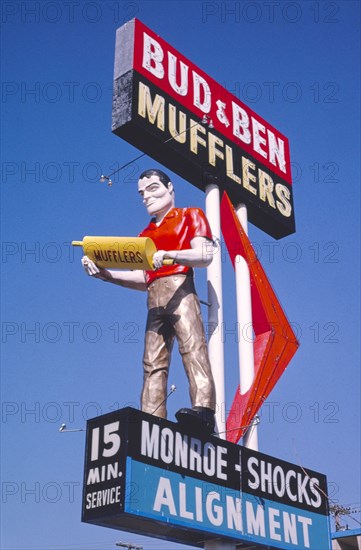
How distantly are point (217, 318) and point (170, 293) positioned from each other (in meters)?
1.04

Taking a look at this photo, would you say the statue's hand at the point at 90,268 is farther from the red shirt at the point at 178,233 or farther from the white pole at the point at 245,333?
the white pole at the point at 245,333

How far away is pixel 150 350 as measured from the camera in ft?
32.6

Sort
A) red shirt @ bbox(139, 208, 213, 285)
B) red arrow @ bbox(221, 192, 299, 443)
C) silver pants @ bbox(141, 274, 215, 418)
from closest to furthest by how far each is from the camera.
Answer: silver pants @ bbox(141, 274, 215, 418) < red shirt @ bbox(139, 208, 213, 285) < red arrow @ bbox(221, 192, 299, 443)

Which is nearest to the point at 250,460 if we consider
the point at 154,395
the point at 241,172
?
the point at 154,395

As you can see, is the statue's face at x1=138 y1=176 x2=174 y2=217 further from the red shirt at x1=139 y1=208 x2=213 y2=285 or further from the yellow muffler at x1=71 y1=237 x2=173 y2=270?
the yellow muffler at x1=71 y1=237 x2=173 y2=270

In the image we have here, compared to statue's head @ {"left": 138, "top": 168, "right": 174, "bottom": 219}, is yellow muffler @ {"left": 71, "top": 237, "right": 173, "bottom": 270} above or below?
below

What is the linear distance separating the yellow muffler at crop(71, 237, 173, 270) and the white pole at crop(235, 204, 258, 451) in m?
2.20

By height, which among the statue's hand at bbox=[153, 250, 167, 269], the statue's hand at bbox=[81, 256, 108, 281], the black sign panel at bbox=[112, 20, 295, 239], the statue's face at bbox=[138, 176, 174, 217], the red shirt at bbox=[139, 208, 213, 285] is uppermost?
the black sign panel at bbox=[112, 20, 295, 239]

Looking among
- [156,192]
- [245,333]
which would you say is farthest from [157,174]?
[245,333]

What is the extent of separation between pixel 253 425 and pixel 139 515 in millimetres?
2947

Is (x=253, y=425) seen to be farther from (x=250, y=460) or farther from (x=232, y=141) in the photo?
(x=232, y=141)

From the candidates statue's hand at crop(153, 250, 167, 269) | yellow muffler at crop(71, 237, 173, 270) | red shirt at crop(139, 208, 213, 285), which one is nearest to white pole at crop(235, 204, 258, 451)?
red shirt at crop(139, 208, 213, 285)

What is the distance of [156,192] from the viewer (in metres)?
10.5

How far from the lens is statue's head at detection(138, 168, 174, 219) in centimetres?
1052
